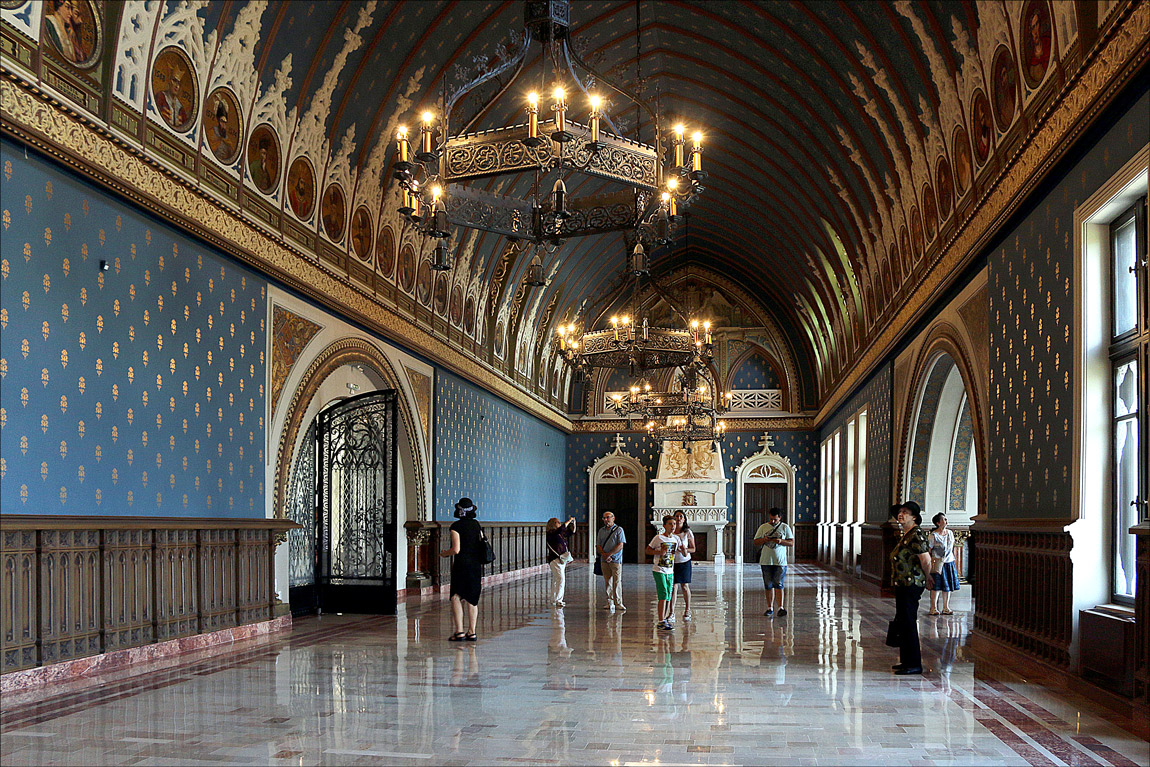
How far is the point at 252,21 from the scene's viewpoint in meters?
10.1

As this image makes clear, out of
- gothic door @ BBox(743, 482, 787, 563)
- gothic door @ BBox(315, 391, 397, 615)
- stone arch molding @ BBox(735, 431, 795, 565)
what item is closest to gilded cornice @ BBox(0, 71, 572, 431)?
gothic door @ BBox(315, 391, 397, 615)

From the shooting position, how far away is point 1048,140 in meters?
8.13

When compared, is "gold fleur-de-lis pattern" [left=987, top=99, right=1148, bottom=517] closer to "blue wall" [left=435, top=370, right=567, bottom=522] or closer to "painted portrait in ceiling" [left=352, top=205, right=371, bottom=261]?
"painted portrait in ceiling" [left=352, top=205, right=371, bottom=261]

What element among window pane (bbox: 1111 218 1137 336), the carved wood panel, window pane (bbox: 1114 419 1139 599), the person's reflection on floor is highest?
window pane (bbox: 1111 218 1137 336)

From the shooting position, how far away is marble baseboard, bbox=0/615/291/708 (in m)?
6.95

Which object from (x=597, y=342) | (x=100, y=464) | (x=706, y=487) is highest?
(x=597, y=342)

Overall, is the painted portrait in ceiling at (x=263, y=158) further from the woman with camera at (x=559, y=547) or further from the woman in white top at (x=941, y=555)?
the woman in white top at (x=941, y=555)

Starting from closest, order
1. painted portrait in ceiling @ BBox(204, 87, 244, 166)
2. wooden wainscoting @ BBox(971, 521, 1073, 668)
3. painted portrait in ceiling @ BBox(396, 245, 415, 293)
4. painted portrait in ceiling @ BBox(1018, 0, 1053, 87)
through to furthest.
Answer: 1. wooden wainscoting @ BBox(971, 521, 1073, 668)
2. painted portrait in ceiling @ BBox(1018, 0, 1053, 87)
3. painted portrait in ceiling @ BBox(204, 87, 244, 166)
4. painted portrait in ceiling @ BBox(396, 245, 415, 293)

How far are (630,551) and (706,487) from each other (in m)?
3.57

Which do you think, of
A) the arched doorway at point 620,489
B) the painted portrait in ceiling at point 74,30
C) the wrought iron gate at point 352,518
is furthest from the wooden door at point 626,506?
the painted portrait in ceiling at point 74,30

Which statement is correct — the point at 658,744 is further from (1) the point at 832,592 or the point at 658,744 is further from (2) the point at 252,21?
(1) the point at 832,592

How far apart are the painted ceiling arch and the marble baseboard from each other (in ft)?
15.1

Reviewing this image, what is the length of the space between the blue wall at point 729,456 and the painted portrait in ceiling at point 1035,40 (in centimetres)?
2131

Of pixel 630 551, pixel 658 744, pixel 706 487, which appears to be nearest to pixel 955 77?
pixel 658 744
